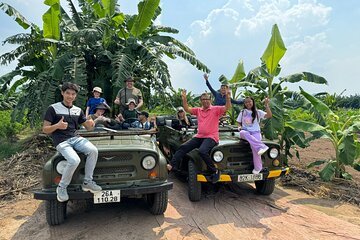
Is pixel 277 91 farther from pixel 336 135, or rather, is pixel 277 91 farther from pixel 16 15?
pixel 16 15

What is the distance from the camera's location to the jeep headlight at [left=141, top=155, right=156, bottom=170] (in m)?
4.46

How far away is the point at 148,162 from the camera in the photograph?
4480 millimetres

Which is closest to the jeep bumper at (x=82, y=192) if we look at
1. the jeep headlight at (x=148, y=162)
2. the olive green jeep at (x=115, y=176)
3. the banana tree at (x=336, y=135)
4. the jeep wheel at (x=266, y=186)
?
the olive green jeep at (x=115, y=176)

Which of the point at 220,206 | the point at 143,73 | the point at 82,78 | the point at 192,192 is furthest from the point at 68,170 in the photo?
the point at 143,73

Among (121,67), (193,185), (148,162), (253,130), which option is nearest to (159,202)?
(148,162)

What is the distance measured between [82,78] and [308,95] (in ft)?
18.7

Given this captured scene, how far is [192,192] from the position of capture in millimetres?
5516

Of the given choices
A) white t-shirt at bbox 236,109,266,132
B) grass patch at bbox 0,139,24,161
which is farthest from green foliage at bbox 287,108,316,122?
grass patch at bbox 0,139,24,161

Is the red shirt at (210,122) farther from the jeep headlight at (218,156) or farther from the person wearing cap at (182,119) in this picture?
the person wearing cap at (182,119)

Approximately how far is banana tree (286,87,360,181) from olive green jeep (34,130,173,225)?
12.8 ft

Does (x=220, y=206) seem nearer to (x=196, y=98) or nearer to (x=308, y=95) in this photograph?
(x=308, y=95)

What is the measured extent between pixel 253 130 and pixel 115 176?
2.71m

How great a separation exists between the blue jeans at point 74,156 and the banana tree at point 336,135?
4.73 meters

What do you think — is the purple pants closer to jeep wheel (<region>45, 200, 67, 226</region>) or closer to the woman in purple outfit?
the woman in purple outfit
